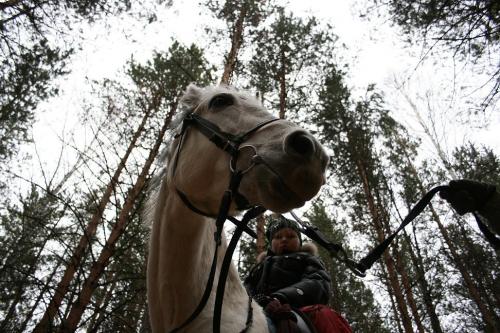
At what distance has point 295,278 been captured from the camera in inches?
132

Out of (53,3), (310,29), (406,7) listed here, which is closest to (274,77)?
(310,29)

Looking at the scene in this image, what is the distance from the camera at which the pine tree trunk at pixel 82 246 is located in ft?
16.1

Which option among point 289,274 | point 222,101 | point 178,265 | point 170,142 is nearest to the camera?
point 178,265

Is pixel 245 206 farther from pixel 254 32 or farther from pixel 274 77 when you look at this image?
pixel 254 32

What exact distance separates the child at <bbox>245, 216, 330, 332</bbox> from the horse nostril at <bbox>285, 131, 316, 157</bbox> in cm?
145

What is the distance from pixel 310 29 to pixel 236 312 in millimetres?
12500

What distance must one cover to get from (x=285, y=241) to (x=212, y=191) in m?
1.81

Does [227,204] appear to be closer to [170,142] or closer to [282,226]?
[170,142]

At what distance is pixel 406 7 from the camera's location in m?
6.12

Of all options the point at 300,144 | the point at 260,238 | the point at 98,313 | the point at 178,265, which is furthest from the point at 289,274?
the point at 260,238

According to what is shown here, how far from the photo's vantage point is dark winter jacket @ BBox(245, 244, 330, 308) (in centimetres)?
294

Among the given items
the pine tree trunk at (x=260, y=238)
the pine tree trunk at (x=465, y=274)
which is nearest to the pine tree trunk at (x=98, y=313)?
the pine tree trunk at (x=260, y=238)

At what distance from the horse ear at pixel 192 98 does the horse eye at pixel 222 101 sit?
37cm

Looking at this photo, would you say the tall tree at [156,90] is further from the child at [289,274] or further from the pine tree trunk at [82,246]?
the child at [289,274]
